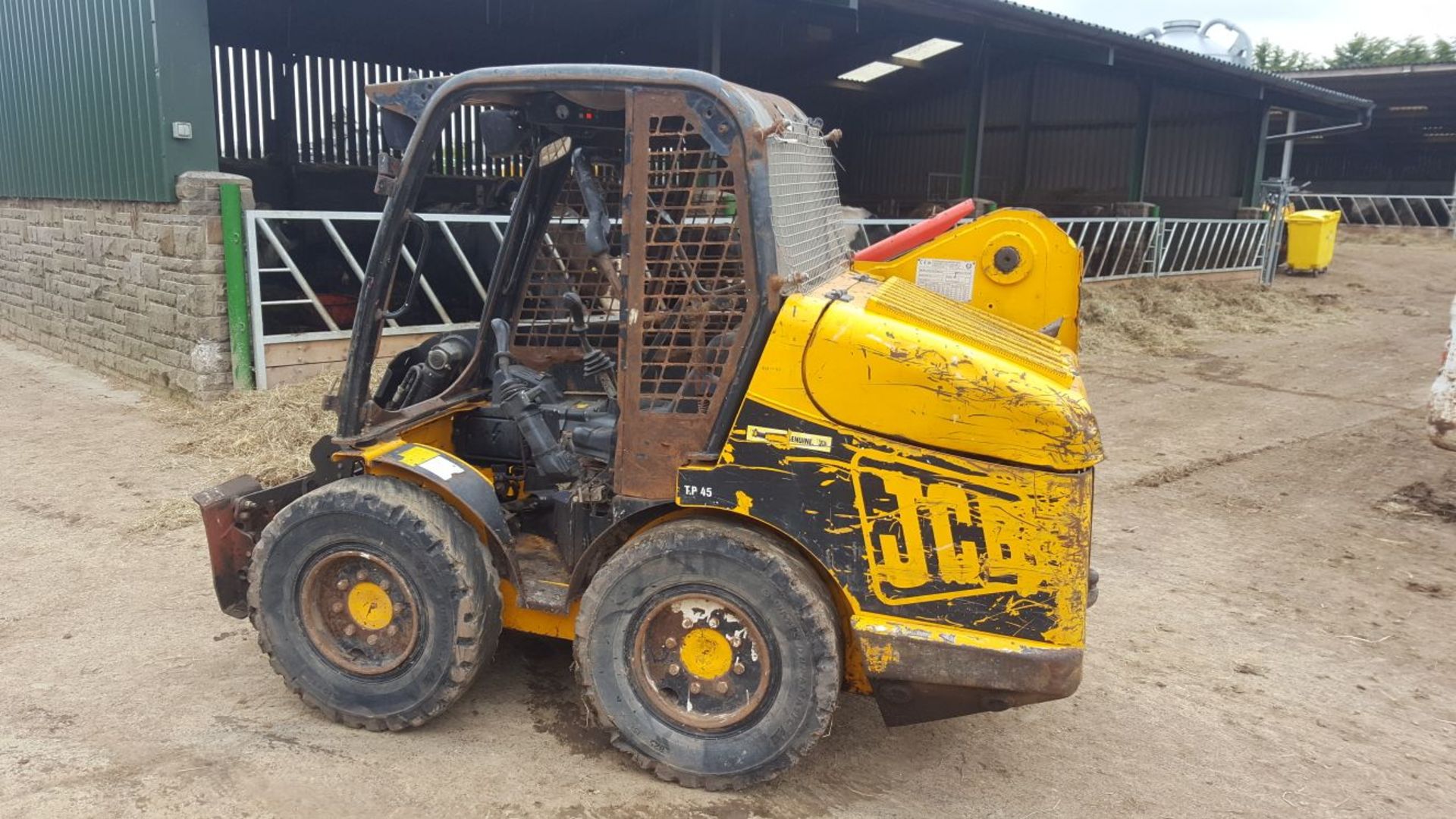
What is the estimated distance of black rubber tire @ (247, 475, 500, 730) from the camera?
3.45 meters

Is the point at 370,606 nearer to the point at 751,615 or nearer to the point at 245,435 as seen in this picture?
the point at 751,615

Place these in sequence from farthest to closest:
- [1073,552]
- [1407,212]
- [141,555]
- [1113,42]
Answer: [1407,212] → [1113,42] → [141,555] → [1073,552]

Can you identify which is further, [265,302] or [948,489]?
[265,302]

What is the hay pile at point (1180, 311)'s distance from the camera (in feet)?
45.0

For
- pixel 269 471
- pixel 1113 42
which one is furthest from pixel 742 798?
pixel 1113 42

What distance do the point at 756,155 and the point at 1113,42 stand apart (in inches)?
568

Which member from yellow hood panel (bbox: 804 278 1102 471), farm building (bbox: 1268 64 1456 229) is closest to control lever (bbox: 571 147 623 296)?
yellow hood panel (bbox: 804 278 1102 471)

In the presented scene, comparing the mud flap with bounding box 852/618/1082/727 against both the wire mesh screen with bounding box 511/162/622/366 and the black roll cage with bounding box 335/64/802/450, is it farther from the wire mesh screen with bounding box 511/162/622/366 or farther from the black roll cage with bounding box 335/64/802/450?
the wire mesh screen with bounding box 511/162/622/366

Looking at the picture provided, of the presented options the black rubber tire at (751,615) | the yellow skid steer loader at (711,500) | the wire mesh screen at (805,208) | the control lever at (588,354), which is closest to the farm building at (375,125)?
the control lever at (588,354)

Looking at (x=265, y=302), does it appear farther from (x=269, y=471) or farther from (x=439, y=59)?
(x=439, y=59)

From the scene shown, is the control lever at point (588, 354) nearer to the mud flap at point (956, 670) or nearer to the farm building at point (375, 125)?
the farm building at point (375, 125)

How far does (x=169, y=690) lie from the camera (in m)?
3.91

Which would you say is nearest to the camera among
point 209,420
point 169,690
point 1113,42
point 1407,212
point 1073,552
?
point 1073,552

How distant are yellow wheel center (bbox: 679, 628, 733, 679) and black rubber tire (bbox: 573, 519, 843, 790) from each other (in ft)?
0.53
